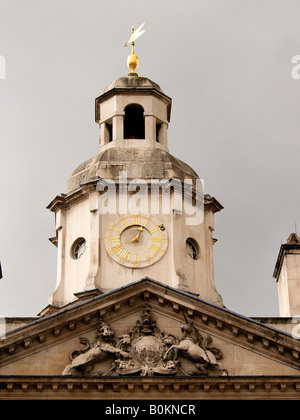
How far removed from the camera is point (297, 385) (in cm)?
4803

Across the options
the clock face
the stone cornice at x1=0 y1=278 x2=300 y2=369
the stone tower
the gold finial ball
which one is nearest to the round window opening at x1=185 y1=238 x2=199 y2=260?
the clock face

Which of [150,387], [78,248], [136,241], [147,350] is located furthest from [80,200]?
[150,387]

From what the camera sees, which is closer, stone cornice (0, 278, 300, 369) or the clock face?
stone cornice (0, 278, 300, 369)

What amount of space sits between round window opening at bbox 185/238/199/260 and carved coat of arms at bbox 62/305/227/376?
9305mm

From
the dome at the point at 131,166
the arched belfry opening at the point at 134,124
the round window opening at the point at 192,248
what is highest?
the arched belfry opening at the point at 134,124

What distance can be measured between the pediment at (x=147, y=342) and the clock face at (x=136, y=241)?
6.96 m

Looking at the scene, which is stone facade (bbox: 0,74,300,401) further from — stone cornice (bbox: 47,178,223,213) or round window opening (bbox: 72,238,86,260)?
stone cornice (bbox: 47,178,223,213)

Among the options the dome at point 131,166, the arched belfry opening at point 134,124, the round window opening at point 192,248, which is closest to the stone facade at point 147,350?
the round window opening at point 192,248

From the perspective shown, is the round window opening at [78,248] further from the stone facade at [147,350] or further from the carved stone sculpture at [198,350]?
the carved stone sculpture at [198,350]

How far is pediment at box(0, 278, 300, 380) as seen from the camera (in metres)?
48.4

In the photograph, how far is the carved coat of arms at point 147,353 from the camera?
48219mm
